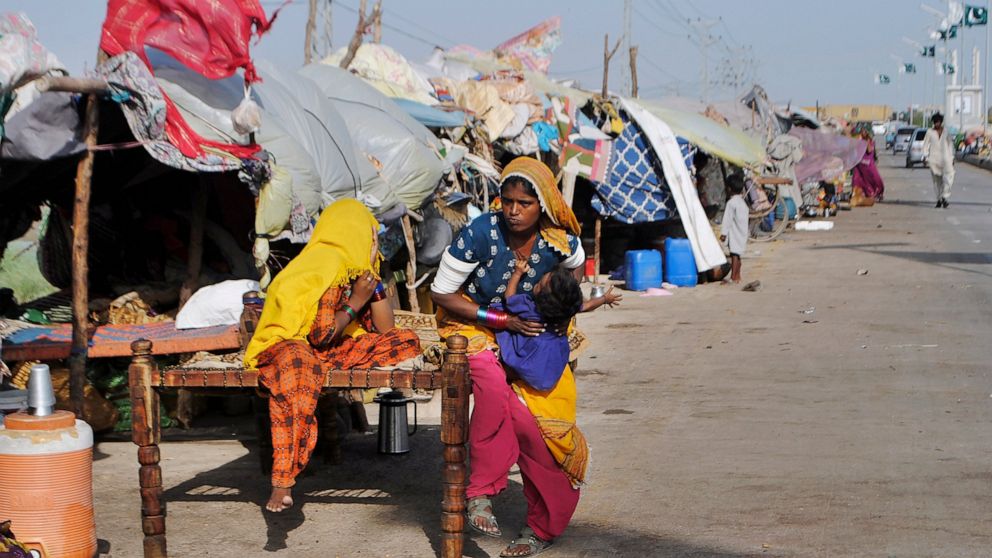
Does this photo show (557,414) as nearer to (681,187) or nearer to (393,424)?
(393,424)

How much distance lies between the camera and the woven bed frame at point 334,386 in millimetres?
4449

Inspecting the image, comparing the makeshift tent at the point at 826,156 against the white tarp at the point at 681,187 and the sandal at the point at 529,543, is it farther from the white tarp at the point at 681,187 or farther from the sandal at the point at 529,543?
the sandal at the point at 529,543

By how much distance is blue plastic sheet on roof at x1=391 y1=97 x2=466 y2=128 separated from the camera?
1178 centimetres

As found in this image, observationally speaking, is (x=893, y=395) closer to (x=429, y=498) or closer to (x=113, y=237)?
→ (x=429, y=498)

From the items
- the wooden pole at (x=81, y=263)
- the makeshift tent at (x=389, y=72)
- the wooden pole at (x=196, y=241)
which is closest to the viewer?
the wooden pole at (x=81, y=263)

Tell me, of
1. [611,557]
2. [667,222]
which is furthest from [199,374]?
[667,222]

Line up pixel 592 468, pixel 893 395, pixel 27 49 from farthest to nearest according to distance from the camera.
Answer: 1. pixel 893 395
2. pixel 592 468
3. pixel 27 49

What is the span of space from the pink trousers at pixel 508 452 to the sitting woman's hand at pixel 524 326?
0.14m

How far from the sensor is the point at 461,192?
11.5 metres

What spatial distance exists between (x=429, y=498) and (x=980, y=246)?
1412 centimetres

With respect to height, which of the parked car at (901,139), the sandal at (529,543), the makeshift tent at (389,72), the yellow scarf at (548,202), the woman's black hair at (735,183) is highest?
the parked car at (901,139)

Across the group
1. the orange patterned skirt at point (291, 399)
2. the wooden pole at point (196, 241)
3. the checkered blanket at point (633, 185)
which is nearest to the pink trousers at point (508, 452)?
the orange patterned skirt at point (291, 399)

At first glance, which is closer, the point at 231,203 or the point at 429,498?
the point at 429,498

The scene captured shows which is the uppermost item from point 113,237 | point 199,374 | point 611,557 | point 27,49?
point 27,49
